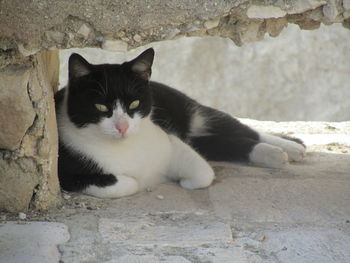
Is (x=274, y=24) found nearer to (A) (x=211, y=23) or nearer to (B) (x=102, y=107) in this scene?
(A) (x=211, y=23)

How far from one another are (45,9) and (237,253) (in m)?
1.16

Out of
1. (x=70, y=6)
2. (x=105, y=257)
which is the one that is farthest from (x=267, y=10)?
(x=105, y=257)

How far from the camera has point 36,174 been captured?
9.00 ft

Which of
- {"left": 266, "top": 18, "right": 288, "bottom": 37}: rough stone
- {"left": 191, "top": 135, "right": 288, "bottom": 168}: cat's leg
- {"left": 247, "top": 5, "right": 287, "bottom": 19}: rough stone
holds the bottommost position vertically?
{"left": 191, "top": 135, "right": 288, "bottom": 168}: cat's leg

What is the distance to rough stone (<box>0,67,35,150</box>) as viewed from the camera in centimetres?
255

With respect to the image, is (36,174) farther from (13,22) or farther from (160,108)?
(160,108)

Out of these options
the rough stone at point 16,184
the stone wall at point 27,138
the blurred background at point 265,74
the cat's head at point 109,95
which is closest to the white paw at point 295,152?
the cat's head at point 109,95

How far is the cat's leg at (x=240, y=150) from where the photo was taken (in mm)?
3492

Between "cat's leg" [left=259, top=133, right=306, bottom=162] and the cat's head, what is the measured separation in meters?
1.00

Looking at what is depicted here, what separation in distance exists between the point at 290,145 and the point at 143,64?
112 centimetres

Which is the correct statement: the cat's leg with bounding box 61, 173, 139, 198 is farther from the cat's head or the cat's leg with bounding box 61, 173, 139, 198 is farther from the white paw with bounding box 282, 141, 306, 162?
the white paw with bounding box 282, 141, 306, 162

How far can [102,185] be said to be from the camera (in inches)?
118

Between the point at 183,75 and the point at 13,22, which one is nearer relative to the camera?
the point at 13,22

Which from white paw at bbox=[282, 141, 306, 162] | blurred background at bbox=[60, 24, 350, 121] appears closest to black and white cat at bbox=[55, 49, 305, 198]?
white paw at bbox=[282, 141, 306, 162]
